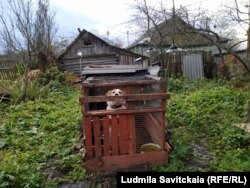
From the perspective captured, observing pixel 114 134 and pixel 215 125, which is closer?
pixel 114 134

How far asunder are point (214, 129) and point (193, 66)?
10279 mm

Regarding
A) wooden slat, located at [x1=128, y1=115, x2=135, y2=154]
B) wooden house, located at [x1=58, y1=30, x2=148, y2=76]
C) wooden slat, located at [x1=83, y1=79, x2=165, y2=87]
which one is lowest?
wooden slat, located at [x1=128, y1=115, x2=135, y2=154]

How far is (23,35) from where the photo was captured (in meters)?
15.5

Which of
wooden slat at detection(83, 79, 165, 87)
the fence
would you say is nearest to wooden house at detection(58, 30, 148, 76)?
the fence

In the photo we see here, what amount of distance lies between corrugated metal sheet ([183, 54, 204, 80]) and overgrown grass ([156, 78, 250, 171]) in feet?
22.9

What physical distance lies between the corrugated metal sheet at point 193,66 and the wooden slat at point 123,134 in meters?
11.7

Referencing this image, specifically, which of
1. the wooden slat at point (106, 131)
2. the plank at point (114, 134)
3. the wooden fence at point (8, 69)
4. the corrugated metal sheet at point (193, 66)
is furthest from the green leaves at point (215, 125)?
the wooden fence at point (8, 69)

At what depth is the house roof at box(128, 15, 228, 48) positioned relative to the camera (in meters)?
11.9

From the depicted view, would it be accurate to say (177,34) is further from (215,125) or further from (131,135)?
(131,135)

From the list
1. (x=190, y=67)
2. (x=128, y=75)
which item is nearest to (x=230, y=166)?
(x=128, y=75)

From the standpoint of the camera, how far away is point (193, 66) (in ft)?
50.6

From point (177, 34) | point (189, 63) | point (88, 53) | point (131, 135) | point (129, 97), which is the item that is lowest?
point (131, 135)

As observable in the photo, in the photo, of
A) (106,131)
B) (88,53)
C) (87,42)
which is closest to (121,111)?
(106,131)

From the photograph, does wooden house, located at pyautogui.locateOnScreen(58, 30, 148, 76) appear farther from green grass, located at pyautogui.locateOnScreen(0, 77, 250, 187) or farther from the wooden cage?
the wooden cage
